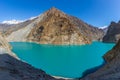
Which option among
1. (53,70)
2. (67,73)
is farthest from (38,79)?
(53,70)

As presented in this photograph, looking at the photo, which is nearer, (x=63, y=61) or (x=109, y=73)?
(x=109, y=73)

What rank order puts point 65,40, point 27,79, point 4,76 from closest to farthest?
point 4,76 < point 27,79 < point 65,40

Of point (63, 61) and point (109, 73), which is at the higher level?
point (63, 61)

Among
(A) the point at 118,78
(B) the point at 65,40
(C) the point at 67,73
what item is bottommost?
(A) the point at 118,78

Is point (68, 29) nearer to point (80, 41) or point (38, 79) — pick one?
point (80, 41)

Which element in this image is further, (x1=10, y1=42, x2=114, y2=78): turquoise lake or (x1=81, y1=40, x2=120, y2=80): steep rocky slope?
(x1=10, y1=42, x2=114, y2=78): turquoise lake

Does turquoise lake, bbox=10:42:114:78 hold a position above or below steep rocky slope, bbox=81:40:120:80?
above

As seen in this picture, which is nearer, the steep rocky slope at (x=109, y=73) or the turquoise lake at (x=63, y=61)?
the steep rocky slope at (x=109, y=73)

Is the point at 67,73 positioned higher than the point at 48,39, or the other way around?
the point at 48,39

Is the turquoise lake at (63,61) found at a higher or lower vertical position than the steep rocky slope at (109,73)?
higher

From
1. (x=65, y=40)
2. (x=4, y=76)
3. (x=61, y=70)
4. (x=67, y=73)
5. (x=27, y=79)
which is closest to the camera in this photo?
(x=4, y=76)

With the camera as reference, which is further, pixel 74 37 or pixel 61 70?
pixel 74 37
